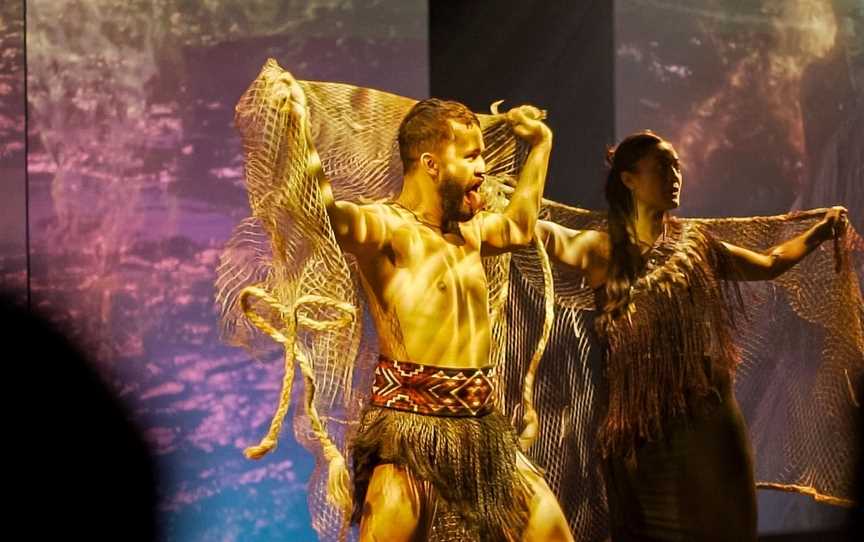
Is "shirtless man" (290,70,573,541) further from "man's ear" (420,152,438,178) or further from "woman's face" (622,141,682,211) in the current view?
"woman's face" (622,141,682,211)

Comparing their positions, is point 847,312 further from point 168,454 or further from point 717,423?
point 168,454

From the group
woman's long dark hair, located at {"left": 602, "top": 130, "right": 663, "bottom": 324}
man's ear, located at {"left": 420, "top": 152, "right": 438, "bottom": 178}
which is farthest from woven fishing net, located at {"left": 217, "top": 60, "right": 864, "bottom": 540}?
man's ear, located at {"left": 420, "top": 152, "right": 438, "bottom": 178}

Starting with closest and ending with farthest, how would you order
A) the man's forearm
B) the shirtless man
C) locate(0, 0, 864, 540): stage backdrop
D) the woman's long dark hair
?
the shirtless man
the man's forearm
locate(0, 0, 864, 540): stage backdrop
the woman's long dark hair

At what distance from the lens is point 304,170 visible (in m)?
2.47

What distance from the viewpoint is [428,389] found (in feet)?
8.41

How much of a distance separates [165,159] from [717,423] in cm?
135

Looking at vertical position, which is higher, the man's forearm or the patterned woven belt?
the man's forearm

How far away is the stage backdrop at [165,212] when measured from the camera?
286cm

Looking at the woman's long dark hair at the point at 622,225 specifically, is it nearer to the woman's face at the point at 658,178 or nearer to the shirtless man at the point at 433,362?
the woman's face at the point at 658,178

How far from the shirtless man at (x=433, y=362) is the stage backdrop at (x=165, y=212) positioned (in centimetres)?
46

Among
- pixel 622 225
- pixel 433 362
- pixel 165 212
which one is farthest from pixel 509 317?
pixel 165 212

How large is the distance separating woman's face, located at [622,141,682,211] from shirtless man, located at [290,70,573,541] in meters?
0.49

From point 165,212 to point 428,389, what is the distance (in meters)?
0.77

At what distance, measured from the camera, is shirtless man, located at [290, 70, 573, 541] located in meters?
2.52
